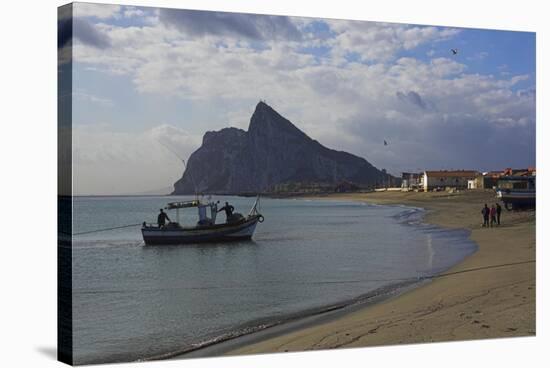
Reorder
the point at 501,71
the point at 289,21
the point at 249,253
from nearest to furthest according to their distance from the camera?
the point at 289,21, the point at 249,253, the point at 501,71

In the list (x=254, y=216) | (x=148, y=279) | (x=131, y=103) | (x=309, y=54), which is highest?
(x=309, y=54)

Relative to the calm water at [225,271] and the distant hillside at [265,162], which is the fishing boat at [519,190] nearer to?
the calm water at [225,271]

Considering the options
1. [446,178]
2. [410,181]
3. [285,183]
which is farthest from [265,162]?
[446,178]

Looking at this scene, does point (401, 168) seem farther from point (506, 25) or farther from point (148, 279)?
point (148, 279)

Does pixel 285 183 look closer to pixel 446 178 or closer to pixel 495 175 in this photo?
pixel 446 178

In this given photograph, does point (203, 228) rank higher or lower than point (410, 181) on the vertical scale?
lower

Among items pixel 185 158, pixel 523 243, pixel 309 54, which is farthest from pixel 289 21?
pixel 523 243

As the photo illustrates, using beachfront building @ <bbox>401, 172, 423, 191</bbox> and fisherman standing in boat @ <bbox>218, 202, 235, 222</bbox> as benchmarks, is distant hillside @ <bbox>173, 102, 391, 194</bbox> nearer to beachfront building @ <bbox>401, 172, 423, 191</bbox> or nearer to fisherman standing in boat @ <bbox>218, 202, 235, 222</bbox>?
fisherman standing in boat @ <bbox>218, 202, 235, 222</bbox>
